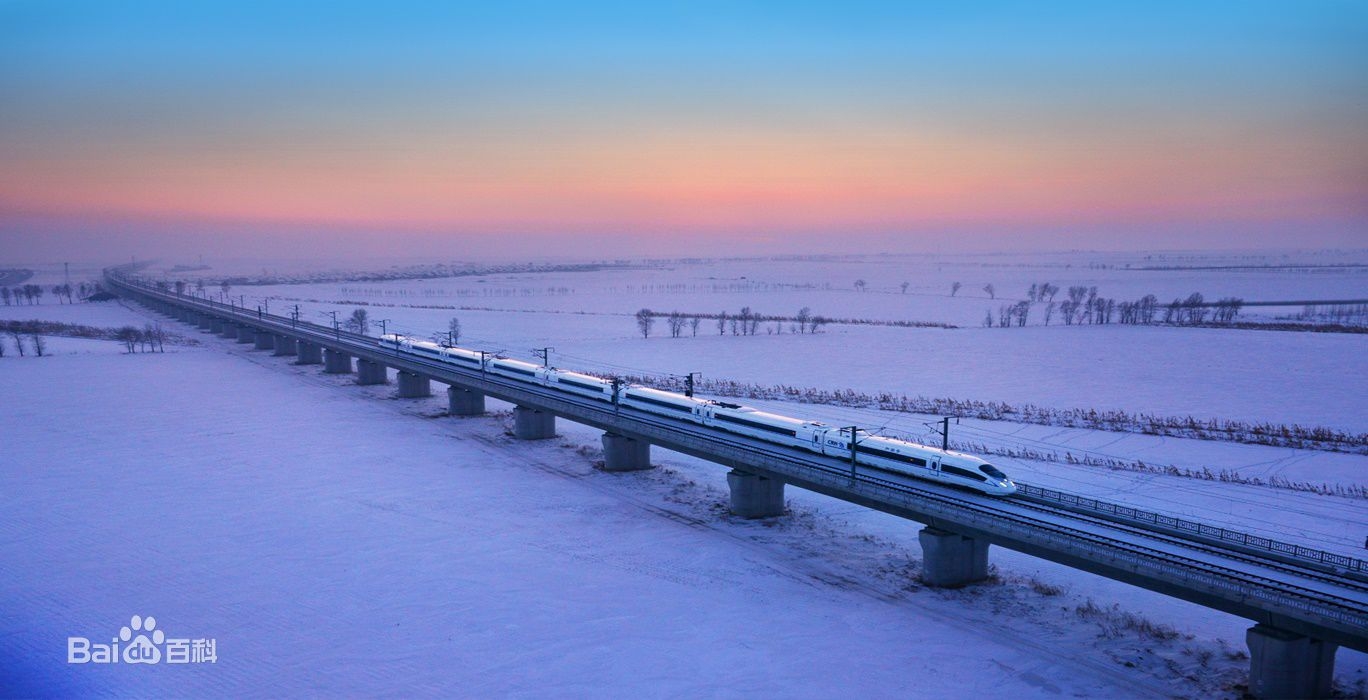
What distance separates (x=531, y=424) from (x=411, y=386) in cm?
2083

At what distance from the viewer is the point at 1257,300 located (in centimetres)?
18325

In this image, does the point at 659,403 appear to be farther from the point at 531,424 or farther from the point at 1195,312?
the point at 1195,312

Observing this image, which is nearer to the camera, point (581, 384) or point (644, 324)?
point (581, 384)

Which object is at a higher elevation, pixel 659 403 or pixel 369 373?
pixel 659 403

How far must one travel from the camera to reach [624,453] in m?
50.4

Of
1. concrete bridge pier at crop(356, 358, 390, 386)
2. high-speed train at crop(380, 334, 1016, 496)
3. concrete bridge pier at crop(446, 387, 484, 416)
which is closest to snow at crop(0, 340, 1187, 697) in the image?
high-speed train at crop(380, 334, 1016, 496)

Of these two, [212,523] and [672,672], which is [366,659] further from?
[212,523]

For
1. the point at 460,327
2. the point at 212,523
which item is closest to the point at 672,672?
the point at 212,523

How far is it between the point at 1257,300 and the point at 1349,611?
194553mm

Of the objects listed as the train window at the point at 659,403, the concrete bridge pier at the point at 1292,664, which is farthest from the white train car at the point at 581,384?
the concrete bridge pier at the point at 1292,664

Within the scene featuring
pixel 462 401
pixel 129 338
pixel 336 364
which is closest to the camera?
pixel 462 401

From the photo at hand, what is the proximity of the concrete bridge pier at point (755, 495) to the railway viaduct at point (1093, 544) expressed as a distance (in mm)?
60

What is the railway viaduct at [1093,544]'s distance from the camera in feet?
75.1

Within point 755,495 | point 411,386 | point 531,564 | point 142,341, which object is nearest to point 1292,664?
point 755,495
